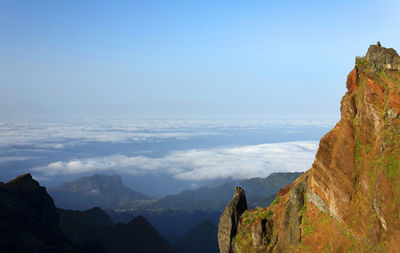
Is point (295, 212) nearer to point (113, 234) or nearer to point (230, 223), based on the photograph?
point (230, 223)

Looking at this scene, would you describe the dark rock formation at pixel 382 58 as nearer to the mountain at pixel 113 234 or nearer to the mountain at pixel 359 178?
the mountain at pixel 359 178

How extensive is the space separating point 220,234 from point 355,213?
86.4 ft

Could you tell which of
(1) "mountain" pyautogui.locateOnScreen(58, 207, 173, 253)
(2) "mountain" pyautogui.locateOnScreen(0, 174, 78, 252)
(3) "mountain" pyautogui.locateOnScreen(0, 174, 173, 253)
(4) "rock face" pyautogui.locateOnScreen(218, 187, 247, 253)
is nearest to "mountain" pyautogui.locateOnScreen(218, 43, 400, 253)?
(4) "rock face" pyautogui.locateOnScreen(218, 187, 247, 253)

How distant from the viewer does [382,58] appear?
36312 mm

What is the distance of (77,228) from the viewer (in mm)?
170000

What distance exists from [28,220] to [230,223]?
93522mm

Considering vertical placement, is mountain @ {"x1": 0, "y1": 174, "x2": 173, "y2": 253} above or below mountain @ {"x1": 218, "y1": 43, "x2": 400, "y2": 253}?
below

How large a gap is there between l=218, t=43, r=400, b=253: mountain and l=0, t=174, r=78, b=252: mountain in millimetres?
93669

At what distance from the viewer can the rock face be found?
176 ft

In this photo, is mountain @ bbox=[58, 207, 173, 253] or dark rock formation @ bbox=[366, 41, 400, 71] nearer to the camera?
dark rock formation @ bbox=[366, 41, 400, 71]

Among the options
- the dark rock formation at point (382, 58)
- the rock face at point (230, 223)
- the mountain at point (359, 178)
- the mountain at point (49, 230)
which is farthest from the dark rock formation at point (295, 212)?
the mountain at point (49, 230)

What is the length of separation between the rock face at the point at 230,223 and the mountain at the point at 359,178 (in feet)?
36.0

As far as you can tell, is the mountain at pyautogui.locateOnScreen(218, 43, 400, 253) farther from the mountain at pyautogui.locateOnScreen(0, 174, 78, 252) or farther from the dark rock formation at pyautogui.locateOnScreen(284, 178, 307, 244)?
the mountain at pyautogui.locateOnScreen(0, 174, 78, 252)

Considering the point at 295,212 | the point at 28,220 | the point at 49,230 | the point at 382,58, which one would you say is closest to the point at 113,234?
the point at 49,230
